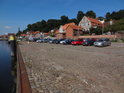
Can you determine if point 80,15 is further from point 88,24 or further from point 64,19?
point 88,24

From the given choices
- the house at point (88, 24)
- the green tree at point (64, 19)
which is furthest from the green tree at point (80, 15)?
the house at point (88, 24)

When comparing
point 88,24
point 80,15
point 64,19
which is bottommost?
point 88,24

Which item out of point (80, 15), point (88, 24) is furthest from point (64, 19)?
point (88, 24)

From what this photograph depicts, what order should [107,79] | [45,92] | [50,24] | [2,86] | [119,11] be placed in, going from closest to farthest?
[45,92] < [107,79] < [2,86] < [119,11] < [50,24]

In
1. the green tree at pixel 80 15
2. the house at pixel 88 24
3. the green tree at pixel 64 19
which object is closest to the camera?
the house at pixel 88 24

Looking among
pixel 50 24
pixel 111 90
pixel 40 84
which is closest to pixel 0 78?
pixel 40 84

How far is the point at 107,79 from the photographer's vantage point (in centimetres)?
670

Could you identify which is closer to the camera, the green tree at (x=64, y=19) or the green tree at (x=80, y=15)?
the green tree at (x=80, y=15)

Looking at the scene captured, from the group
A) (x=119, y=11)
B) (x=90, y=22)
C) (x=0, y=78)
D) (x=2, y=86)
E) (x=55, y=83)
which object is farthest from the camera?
(x=119, y=11)

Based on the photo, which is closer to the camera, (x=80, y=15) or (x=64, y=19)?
(x=80, y=15)

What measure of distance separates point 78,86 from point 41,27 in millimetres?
126413

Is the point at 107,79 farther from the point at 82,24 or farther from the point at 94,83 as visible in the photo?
the point at 82,24

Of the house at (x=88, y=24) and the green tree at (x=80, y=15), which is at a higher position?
the green tree at (x=80, y=15)

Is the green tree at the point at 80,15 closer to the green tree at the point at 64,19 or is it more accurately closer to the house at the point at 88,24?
the green tree at the point at 64,19
